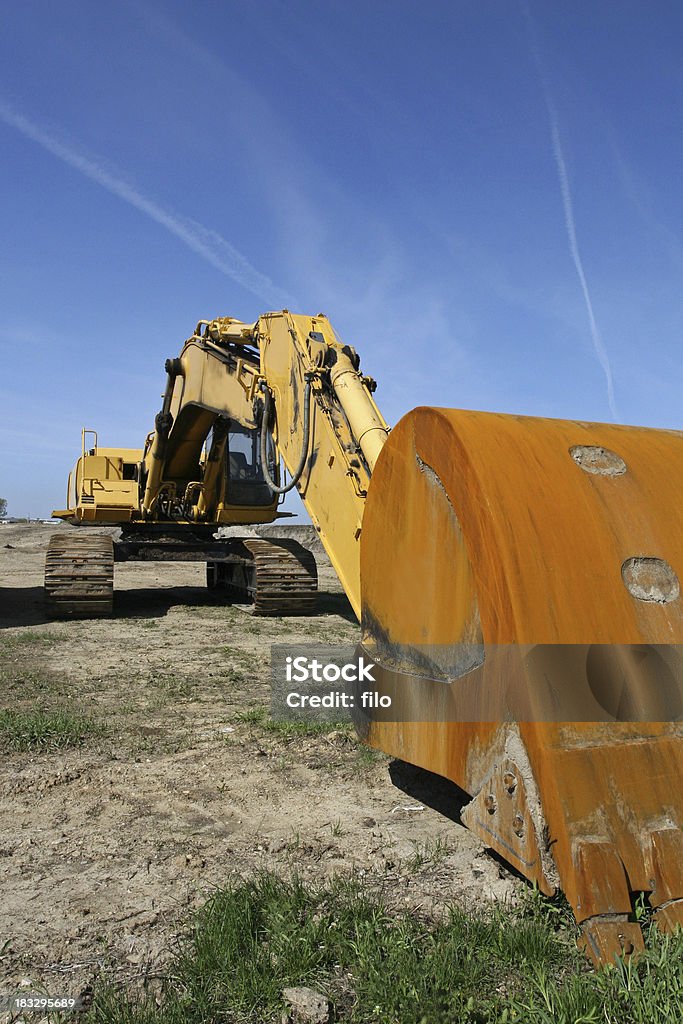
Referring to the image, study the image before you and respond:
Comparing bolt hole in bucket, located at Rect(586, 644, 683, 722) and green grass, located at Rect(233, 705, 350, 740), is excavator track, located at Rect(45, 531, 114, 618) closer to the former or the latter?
green grass, located at Rect(233, 705, 350, 740)

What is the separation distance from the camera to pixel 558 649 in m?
2.15

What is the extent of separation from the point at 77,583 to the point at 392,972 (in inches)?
346

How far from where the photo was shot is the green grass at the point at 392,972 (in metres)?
1.81

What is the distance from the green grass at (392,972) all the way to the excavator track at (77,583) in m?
8.12

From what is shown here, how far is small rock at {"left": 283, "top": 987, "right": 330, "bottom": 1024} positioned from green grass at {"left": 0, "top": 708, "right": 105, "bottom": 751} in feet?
9.08

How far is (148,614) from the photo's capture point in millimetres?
10664

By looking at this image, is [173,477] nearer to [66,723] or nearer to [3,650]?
[3,650]

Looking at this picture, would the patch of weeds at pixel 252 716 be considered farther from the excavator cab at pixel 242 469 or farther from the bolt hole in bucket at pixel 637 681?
the excavator cab at pixel 242 469

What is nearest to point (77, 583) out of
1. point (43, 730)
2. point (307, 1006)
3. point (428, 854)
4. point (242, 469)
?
point (242, 469)

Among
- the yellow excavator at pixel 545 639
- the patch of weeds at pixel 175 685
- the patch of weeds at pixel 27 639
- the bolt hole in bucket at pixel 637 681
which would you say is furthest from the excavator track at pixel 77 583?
the bolt hole in bucket at pixel 637 681

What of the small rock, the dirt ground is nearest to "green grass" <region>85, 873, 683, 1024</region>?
the small rock

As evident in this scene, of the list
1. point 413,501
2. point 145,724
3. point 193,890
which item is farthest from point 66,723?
point 413,501

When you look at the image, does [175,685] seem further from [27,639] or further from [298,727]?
[27,639]

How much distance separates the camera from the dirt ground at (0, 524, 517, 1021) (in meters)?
2.41
